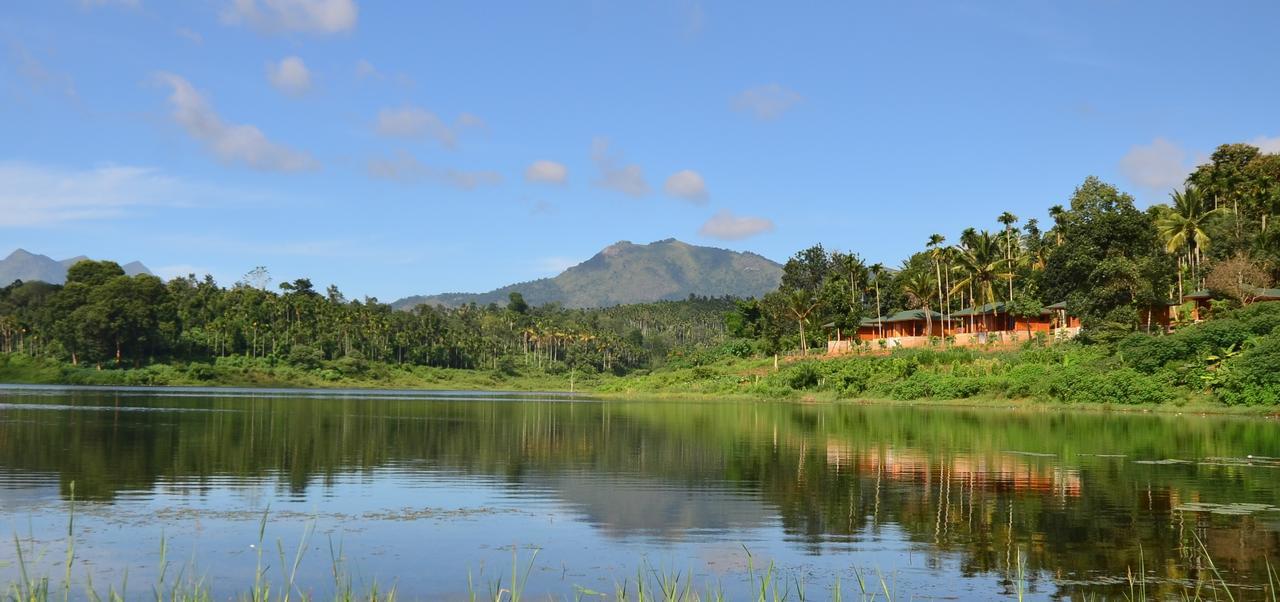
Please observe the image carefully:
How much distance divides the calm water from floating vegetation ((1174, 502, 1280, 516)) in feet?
0.45

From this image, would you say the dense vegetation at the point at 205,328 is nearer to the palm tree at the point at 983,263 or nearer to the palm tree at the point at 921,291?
the palm tree at the point at 921,291

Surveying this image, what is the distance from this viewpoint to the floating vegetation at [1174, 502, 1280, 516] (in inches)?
915

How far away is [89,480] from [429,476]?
8824 millimetres

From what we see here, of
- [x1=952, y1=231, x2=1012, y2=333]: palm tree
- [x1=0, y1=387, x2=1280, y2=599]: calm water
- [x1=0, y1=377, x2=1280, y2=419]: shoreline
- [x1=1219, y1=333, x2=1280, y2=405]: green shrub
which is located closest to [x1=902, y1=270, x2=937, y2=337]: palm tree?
[x1=952, y1=231, x2=1012, y2=333]: palm tree

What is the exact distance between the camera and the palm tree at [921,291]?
11100cm

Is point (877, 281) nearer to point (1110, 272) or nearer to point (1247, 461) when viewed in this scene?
point (1110, 272)

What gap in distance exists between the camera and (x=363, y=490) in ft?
89.9

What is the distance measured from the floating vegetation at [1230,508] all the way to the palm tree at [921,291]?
267 ft

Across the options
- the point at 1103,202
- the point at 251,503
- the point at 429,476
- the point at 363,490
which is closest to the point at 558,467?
the point at 429,476

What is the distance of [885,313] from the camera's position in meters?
130

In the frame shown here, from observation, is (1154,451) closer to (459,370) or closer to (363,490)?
(363,490)

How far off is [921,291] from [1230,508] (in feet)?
313

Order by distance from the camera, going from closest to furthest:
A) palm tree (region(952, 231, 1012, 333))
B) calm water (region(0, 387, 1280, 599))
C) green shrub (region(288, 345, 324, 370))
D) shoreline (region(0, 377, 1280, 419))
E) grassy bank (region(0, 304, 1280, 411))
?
calm water (region(0, 387, 1280, 599)) < shoreline (region(0, 377, 1280, 419)) < grassy bank (region(0, 304, 1280, 411)) < palm tree (region(952, 231, 1012, 333)) < green shrub (region(288, 345, 324, 370))

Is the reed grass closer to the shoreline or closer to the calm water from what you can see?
the calm water
